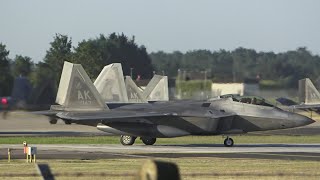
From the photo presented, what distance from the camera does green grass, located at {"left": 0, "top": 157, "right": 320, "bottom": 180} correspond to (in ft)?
66.1

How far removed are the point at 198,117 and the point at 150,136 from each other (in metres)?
2.56

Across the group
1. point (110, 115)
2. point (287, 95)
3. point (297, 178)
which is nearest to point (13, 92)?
point (110, 115)

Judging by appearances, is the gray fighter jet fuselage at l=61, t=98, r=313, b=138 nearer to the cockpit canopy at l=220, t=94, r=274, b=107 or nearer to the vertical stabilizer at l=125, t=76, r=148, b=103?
the cockpit canopy at l=220, t=94, r=274, b=107

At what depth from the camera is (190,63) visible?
73812mm

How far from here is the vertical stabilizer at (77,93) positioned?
3941cm

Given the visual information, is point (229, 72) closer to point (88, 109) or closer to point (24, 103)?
point (88, 109)

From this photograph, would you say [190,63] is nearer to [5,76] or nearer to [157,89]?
[157,89]

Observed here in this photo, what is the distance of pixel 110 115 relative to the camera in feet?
123

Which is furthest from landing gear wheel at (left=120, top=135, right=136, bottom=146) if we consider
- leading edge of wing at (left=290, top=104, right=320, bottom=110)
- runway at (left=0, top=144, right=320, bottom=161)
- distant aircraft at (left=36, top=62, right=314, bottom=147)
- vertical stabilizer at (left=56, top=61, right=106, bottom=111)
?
leading edge of wing at (left=290, top=104, right=320, bottom=110)

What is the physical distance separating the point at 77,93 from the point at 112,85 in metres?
7.60

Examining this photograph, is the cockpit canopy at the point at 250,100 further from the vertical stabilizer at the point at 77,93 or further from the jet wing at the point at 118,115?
the vertical stabilizer at the point at 77,93

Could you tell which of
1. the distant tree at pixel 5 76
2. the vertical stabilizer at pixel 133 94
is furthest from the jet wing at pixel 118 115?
the vertical stabilizer at pixel 133 94

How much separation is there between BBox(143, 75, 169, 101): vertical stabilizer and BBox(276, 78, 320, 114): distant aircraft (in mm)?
9892

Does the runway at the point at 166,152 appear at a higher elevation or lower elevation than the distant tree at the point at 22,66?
lower
